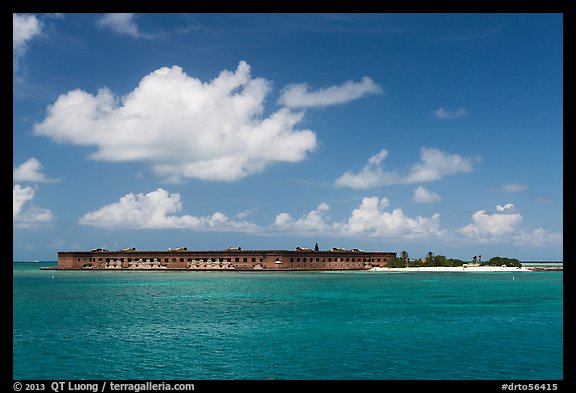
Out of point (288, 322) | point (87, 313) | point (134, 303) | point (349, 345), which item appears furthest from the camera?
point (134, 303)

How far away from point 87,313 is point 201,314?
16.5 m

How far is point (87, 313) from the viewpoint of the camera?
64500 mm

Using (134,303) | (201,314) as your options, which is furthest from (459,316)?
(134,303)
